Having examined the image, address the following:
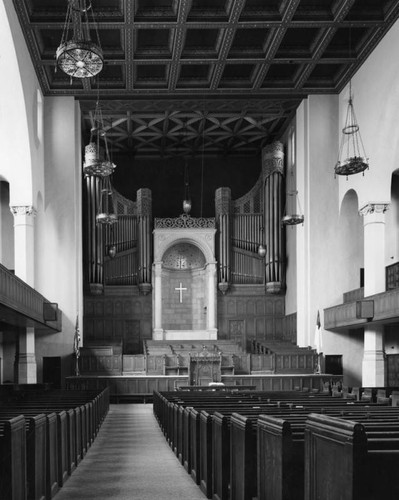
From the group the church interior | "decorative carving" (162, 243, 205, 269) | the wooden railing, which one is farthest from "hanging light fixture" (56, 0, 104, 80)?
"decorative carving" (162, 243, 205, 269)

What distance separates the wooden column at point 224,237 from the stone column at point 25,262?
9.29 metres

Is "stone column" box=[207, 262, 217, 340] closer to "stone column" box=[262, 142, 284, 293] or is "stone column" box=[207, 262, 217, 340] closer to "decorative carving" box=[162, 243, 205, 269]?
"decorative carving" box=[162, 243, 205, 269]

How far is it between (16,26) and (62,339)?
9872mm

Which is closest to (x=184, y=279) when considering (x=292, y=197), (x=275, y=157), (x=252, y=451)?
(x=292, y=197)

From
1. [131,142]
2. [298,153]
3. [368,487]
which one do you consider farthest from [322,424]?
[131,142]

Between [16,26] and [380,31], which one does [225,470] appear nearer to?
[16,26]

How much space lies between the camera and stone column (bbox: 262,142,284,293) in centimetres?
2659

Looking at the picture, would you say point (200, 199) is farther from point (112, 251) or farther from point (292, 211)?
point (292, 211)

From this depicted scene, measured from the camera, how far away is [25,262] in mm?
19422

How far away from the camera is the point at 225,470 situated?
536cm

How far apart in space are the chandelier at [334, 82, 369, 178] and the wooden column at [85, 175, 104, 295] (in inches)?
367

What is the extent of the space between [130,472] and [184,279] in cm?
2174

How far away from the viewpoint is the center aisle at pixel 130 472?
614cm

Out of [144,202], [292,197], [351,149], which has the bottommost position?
[292,197]
